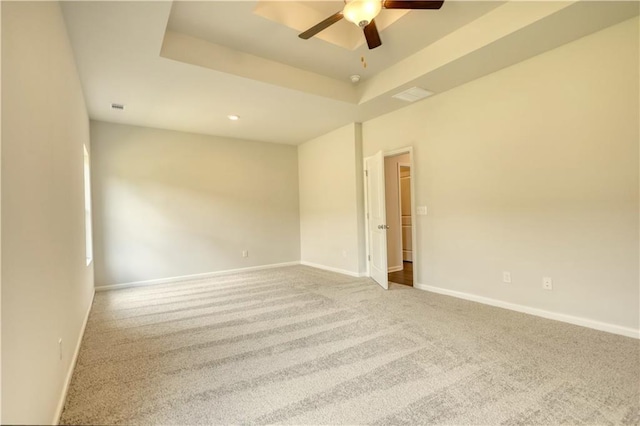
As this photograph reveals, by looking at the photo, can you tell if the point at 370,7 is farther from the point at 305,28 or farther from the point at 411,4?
the point at 305,28

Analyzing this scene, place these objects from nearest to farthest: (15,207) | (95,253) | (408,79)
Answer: (15,207) < (408,79) < (95,253)

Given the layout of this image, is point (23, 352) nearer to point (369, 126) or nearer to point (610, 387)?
point (610, 387)

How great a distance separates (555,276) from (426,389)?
1995 millimetres

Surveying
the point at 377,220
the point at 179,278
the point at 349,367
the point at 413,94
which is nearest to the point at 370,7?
the point at 413,94

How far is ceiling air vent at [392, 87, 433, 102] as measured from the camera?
3.69 m

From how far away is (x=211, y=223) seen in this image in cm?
537

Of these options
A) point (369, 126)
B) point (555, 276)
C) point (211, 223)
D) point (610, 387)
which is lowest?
point (610, 387)

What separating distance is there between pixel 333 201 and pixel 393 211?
1.18 m

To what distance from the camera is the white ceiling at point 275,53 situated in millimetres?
2396

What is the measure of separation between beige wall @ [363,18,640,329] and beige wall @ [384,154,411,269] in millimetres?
1573

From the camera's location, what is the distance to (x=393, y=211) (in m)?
5.70

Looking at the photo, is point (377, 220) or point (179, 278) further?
point (179, 278)

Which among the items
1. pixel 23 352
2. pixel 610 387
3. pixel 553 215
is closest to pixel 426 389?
pixel 610 387

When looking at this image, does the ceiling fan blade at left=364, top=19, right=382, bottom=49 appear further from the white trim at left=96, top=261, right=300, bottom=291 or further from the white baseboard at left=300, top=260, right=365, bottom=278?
the white trim at left=96, top=261, right=300, bottom=291
